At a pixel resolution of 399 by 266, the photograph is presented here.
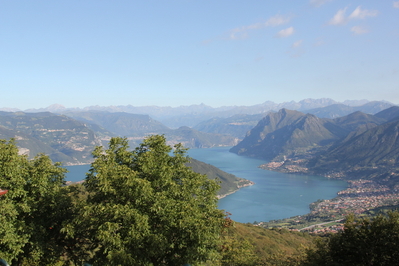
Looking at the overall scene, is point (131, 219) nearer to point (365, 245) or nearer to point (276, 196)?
point (365, 245)

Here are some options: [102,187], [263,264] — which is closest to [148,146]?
[102,187]

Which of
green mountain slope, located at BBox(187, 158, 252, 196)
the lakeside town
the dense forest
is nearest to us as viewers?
the dense forest

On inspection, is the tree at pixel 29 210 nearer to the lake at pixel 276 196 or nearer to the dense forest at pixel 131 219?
the dense forest at pixel 131 219

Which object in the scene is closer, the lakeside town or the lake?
the lakeside town

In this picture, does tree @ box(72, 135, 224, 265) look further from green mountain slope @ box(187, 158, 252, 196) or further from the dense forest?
green mountain slope @ box(187, 158, 252, 196)

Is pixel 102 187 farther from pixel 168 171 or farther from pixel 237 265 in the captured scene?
pixel 237 265

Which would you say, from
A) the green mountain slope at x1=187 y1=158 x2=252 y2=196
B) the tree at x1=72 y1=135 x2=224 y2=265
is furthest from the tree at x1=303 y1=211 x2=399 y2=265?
the green mountain slope at x1=187 y1=158 x2=252 y2=196

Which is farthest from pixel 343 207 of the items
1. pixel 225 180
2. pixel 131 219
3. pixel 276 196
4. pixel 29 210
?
pixel 29 210
